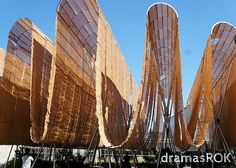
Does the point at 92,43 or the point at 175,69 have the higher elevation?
the point at 92,43

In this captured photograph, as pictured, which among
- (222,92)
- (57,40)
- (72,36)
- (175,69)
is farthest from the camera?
(222,92)

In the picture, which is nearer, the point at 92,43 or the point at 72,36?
the point at 72,36

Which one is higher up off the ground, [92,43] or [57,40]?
[92,43]

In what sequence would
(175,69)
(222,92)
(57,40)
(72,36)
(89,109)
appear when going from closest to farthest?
(57,40), (72,36), (175,69), (89,109), (222,92)

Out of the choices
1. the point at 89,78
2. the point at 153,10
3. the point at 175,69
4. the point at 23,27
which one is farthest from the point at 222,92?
the point at 23,27

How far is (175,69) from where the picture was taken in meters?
15.1

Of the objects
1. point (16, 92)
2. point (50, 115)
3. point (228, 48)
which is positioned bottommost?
point (50, 115)

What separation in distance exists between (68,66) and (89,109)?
15.4ft

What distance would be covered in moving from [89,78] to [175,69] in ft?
13.0

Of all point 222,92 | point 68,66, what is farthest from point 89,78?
point 222,92

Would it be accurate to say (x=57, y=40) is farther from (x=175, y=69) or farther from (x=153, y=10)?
(x=175, y=69)

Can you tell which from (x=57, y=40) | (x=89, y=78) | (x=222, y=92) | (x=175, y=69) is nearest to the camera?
(x=57, y=40)

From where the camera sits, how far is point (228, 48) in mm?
18438

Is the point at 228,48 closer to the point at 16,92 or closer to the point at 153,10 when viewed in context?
the point at 153,10
